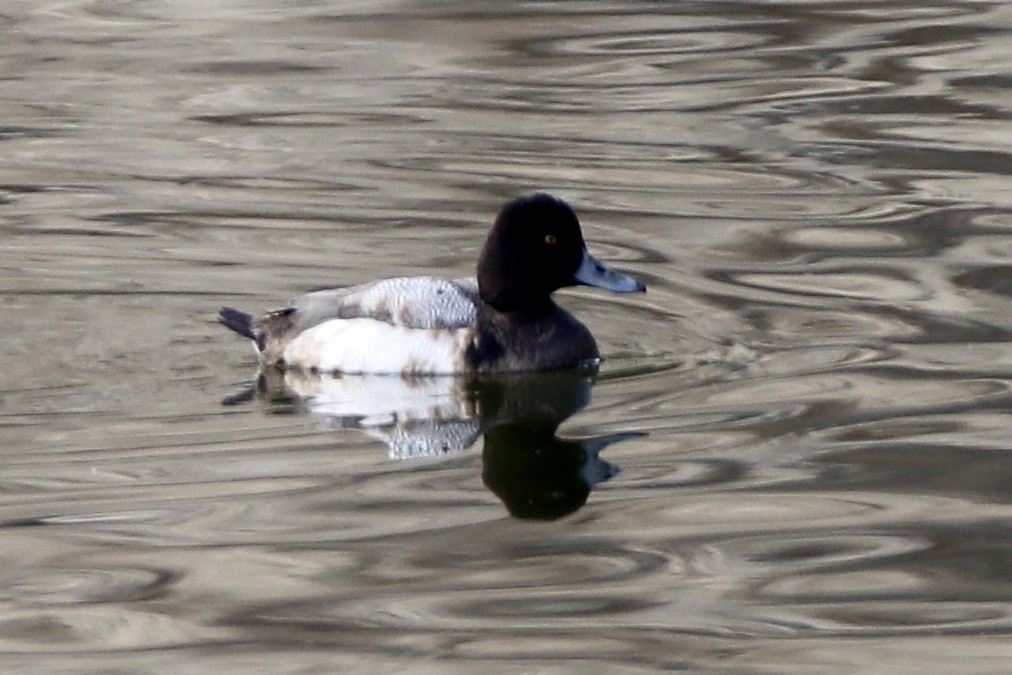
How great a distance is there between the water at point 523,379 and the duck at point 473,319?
178mm

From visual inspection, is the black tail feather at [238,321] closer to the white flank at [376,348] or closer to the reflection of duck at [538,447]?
the white flank at [376,348]

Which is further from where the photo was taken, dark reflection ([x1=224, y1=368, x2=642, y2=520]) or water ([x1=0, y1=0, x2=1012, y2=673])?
dark reflection ([x1=224, y1=368, x2=642, y2=520])

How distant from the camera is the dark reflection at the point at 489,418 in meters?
7.84

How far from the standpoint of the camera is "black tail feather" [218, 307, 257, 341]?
32.6 ft

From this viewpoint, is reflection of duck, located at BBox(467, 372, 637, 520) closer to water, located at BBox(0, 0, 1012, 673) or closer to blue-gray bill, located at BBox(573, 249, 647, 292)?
water, located at BBox(0, 0, 1012, 673)

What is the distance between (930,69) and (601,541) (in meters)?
10.1

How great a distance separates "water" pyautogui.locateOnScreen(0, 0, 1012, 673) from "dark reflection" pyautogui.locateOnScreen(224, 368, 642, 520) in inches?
1.1

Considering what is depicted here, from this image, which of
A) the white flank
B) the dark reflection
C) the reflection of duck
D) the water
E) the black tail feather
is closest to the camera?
the water

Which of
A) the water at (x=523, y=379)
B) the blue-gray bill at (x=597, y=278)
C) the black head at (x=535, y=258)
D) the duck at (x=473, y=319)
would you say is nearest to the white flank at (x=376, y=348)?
the duck at (x=473, y=319)

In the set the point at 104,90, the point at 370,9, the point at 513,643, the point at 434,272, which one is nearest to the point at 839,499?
the point at 513,643

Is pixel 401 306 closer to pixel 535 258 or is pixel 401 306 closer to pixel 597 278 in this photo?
pixel 535 258

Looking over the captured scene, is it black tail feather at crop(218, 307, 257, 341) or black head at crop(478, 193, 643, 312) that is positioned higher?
black head at crop(478, 193, 643, 312)

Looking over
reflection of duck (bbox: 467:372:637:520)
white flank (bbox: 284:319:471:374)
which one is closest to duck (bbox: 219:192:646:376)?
white flank (bbox: 284:319:471:374)

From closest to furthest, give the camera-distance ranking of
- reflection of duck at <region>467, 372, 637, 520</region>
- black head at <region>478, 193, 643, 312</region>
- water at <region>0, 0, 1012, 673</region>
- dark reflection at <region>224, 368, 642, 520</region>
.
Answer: water at <region>0, 0, 1012, 673</region> → reflection of duck at <region>467, 372, 637, 520</region> → dark reflection at <region>224, 368, 642, 520</region> → black head at <region>478, 193, 643, 312</region>
